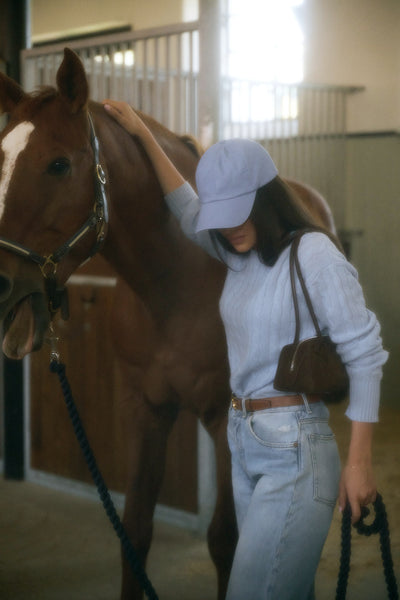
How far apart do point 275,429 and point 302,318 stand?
0.62 ft

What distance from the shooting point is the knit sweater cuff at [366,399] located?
107 cm

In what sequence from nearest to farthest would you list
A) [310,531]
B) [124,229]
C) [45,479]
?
[310,531] < [124,229] < [45,479]

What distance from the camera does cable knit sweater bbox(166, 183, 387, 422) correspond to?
108 cm

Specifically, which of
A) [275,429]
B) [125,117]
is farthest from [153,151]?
[275,429]

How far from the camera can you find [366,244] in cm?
415

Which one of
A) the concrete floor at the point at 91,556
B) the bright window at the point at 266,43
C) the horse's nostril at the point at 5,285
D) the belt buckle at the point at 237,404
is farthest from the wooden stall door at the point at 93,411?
the bright window at the point at 266,43

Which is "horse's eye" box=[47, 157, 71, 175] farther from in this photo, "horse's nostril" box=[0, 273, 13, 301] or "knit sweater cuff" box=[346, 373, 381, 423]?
"knit sweater cuff" box=[346, 373, 381, 423]

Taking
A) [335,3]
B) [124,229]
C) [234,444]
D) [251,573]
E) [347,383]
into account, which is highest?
[335,3]

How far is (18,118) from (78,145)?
0.39 ft

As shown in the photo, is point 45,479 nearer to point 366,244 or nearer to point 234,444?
point 234,444

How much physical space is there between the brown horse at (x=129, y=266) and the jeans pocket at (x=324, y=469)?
0.54 m

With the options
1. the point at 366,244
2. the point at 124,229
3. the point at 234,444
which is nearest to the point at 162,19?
the point at 366,244

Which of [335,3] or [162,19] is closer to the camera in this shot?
[335,3]

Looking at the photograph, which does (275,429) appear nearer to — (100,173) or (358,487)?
(358,487)
